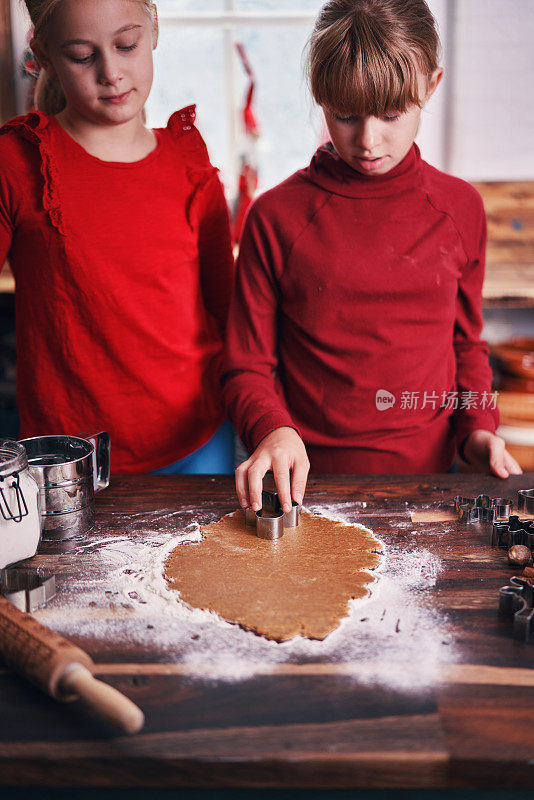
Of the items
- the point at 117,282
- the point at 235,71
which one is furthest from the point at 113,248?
the point at 235,71

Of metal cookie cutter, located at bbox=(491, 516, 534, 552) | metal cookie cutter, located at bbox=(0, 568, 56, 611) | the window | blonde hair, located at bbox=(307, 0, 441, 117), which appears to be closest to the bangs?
blonde hair, located at bbox=(307, 0, 441, 117)

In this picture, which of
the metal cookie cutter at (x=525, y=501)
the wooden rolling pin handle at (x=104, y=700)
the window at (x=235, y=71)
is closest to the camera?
the wooden rolling pin handle at (x=104, y=700)

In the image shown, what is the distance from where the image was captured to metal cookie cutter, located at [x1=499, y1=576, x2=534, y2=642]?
2.34ft

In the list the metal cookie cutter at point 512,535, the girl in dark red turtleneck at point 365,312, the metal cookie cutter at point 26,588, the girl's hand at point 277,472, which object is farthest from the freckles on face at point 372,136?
the metal cookie cutter at point 26,588

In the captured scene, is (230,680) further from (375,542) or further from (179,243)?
(179,243)

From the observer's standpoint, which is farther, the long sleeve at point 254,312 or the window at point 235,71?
the window at point 235,71

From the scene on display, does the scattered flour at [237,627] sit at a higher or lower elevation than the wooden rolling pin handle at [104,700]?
lower

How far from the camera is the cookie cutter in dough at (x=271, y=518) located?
93cm

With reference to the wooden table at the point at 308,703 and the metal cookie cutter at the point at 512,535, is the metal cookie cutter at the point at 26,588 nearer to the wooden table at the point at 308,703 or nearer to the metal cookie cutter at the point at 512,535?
the wooden table at the point at 308,703

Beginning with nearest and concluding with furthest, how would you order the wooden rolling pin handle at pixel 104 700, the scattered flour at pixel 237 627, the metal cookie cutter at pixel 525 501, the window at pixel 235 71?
the wooden rolling pin handle at pixel 104 700
the scattered flour at pixel 237 627
the metal cookie cutter at pixel 525 501
the window at pixel 235 71

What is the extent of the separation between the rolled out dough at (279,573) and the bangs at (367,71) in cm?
59

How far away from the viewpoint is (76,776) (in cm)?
57

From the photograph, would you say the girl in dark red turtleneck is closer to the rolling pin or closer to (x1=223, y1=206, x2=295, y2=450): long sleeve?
(x1=223, y1=206, x2=295, y2=450): long sleeve

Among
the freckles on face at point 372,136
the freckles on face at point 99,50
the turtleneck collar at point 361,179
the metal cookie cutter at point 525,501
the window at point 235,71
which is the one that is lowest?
the metal cookie cutter at point 525,501
